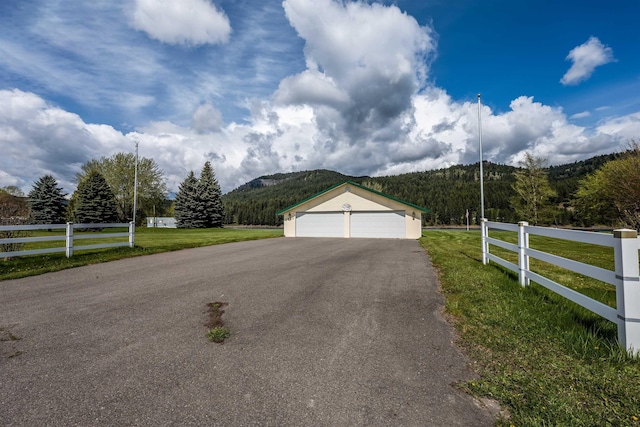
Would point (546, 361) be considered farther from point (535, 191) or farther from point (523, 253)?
point (535, 191)

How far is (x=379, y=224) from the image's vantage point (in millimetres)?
24422

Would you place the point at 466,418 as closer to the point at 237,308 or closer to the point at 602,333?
the point at 602,333

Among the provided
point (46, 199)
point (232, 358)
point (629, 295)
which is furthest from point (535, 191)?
point (46, 199)

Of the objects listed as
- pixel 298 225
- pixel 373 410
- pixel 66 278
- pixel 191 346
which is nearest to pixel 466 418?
pixel 373 410

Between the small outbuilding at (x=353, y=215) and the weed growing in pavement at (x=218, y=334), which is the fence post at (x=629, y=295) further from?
the small outbuilding at (x=353, y=215)

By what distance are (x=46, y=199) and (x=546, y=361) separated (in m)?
46.5

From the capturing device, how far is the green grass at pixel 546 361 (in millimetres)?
2211

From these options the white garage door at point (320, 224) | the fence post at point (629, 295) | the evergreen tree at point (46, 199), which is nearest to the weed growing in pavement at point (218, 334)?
the fence post at point (629, 295)

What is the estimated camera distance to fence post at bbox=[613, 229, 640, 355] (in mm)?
2977

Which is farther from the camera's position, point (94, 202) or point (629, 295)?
point (94, 202)

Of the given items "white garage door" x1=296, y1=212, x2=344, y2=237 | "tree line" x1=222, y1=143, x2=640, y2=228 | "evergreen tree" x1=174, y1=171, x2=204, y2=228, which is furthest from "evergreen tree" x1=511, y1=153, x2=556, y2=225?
"evergreen tree" x1=174, y1=171, x2=204, y2=228

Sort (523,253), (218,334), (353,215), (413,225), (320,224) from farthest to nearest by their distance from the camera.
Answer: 1. (320,224)
2. (353,215)
3. (413,225)
4. (523,253)
5. (218,334)

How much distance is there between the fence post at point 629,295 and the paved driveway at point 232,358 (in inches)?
65.4

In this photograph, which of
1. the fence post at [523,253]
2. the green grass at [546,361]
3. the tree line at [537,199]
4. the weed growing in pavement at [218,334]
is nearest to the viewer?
the green grass at [546,361]
